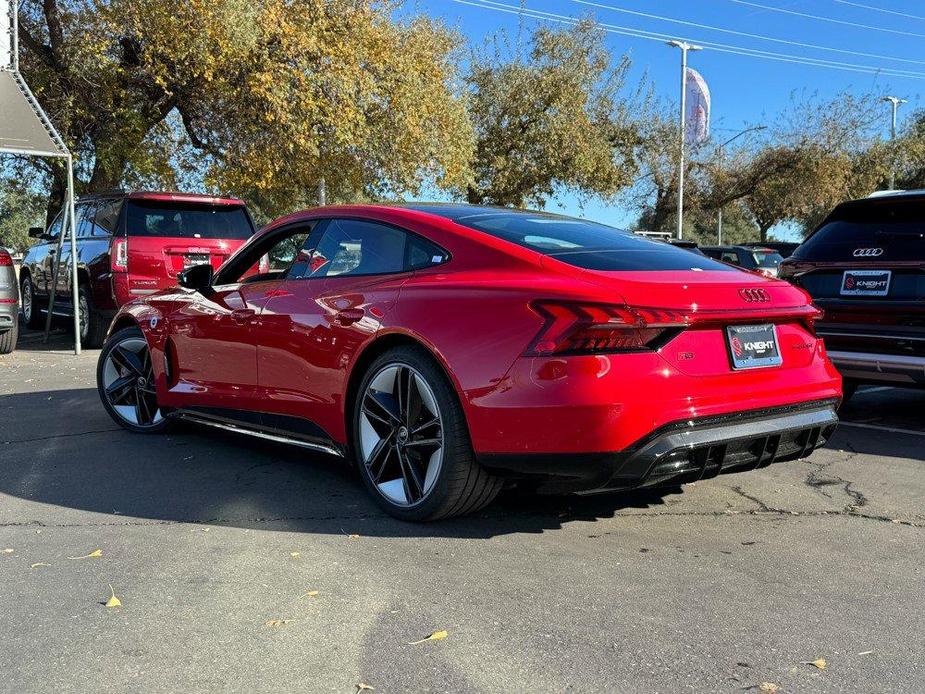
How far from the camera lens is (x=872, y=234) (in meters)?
6.33

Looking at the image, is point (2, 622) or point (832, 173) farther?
point (832, 173)

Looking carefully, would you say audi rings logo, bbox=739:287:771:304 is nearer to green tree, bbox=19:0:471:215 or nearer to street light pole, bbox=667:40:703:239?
green tree, bbox=19:0:471:215

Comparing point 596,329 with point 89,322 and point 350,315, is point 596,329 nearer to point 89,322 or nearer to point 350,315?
point 350,315

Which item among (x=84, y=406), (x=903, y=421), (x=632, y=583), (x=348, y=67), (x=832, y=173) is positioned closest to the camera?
(x=632, y=583)

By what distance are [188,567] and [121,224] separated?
8153 millimetres

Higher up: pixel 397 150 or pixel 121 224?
pixel 397 150

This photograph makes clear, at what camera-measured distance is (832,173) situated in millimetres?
35656

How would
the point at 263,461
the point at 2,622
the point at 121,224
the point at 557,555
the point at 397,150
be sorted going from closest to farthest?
the point at 2,622
the point at 557,555
the point at 263,461
the point at 121,224
the point at 397,150

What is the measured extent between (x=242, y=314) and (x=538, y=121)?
2484cm

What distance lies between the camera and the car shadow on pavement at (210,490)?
4.20 m

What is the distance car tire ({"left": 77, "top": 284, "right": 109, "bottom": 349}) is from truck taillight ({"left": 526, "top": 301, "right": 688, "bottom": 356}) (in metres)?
Answer: 9.30

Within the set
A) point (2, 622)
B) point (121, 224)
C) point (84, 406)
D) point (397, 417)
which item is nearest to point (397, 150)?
point (121, 224)

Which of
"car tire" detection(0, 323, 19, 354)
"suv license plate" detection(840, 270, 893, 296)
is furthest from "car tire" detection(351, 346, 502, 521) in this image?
"car tire" detection(0, 323, 19, 354)

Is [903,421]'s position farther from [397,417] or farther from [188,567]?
[188,567]
